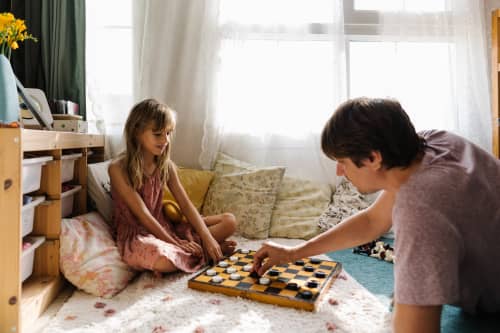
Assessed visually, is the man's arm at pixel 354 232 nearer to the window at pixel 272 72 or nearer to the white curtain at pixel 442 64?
the window at pixel 272 72

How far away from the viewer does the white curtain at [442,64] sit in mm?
2439

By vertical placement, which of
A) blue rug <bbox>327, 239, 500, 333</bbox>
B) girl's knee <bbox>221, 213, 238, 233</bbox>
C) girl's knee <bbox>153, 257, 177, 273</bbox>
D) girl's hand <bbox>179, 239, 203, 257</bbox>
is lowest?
blue rug <bbox>327, 239, 500, 333</bbox>

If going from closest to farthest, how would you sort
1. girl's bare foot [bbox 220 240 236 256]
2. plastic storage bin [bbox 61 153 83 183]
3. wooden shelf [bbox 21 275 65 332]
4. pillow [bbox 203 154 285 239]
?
1. wooden shelf [bbox 21 275 65 332]
2. plastic storage bin [bbox 61 153 83 183]
3. girl's bare foot [bbox 220 240 236 256]
4. pillow [bbox 203 154 285 239]

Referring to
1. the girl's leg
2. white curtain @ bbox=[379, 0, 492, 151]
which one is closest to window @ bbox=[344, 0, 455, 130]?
white curtain @ bbox=[379, 0, 492, 151]

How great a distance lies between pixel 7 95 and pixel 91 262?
2.07ft

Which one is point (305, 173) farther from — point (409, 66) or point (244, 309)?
point (244, 309)

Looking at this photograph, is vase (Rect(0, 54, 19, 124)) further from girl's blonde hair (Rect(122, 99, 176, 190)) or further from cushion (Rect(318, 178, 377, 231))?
cushion (Rect(318, 178, 377, 231))

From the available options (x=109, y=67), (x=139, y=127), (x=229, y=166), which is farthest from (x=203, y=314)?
(x=109, y=67)

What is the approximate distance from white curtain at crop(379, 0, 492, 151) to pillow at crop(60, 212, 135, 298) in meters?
1.84

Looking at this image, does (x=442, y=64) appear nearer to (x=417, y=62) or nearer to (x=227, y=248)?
(x=417, y=62)

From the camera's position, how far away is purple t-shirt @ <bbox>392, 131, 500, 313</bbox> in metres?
0.73

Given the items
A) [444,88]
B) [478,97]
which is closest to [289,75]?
[444,88]

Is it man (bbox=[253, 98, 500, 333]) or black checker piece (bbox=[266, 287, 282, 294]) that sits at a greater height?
man (bbox=[253, 98, 500, 333])

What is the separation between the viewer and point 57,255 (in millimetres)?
1412
